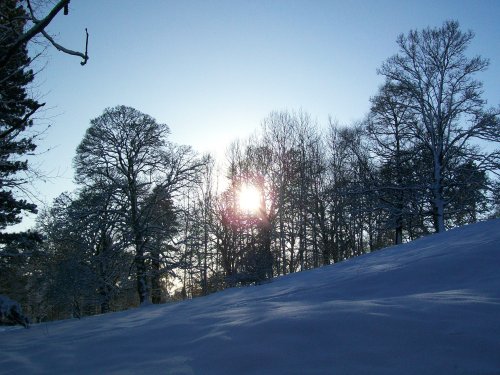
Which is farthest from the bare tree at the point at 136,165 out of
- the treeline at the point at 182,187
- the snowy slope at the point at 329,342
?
the snowy slope at the point at 329,342

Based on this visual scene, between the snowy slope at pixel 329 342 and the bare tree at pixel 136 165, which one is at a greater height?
the bare tree at pixel 136 165

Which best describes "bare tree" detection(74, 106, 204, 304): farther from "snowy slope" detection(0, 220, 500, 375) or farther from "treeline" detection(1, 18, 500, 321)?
"snowy slope" detection(0, 220, 500, 375)

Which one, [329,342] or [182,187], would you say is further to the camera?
[182,187]

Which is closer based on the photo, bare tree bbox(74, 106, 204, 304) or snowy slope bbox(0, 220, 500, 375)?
snowy slope bbox(0, 220, 500, 375)

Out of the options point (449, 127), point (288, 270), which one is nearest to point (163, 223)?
point (288, 270)

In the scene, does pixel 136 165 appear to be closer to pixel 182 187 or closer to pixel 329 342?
pixel 182 187

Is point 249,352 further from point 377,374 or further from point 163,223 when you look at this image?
point 163,223

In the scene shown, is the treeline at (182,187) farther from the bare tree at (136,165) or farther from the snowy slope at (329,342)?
the snowy slope at (329,342)

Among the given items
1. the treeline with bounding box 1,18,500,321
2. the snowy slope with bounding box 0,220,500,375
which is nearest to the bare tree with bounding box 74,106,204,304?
the treeline with bounding box 1,18,500,321

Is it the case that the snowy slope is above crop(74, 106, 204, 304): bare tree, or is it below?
below

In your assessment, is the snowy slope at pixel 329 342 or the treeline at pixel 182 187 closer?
the snowy slope at pixel 329 342

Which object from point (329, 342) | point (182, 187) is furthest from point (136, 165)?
point (329, 342)

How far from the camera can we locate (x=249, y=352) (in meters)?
2.97

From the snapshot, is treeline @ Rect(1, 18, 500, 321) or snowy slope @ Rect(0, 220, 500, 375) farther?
treeline @ Rect(1, 18, 500, 321)
